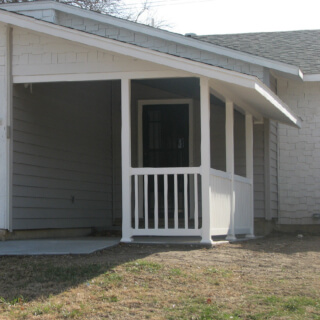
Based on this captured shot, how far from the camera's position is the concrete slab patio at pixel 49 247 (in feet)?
26.5

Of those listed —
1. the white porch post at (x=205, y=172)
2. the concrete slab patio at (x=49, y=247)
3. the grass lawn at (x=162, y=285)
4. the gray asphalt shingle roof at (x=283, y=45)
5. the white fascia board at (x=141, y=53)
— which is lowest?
the grass lawn at (x=162, y=285)

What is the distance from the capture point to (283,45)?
14023 millimetres

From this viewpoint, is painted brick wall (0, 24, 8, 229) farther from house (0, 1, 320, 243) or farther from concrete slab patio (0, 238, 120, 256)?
concrete slab patio (0, 238, 120, 256)

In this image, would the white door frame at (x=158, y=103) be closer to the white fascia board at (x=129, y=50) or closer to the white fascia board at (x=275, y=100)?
the white fascia board at (x=275, y=100)

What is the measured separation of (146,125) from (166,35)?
7.85 ft

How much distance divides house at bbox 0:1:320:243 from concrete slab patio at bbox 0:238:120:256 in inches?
19.2

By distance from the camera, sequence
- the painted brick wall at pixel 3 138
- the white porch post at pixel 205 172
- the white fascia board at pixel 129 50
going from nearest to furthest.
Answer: the white fascia board at pixel 129 50 → the white porch post at pixel 205 172 → the painted brick wall at pixel 3 138

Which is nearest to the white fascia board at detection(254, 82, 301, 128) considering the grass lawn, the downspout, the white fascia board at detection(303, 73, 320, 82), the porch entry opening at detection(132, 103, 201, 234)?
the white fascia board at detection(303, 73, 320, 82)

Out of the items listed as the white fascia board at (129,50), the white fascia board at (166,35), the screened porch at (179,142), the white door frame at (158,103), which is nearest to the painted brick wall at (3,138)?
the white fascia board at (129,50)

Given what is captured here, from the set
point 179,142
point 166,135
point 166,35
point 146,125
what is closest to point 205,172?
point 166,35

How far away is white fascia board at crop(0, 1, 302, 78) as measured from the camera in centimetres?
1130

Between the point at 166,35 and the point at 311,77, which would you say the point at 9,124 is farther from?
the point at 311,77

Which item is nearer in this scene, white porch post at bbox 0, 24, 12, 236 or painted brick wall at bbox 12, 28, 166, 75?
painted brick wall at bbox 12, 28, 166, 75

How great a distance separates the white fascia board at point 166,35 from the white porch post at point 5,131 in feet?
7.42
